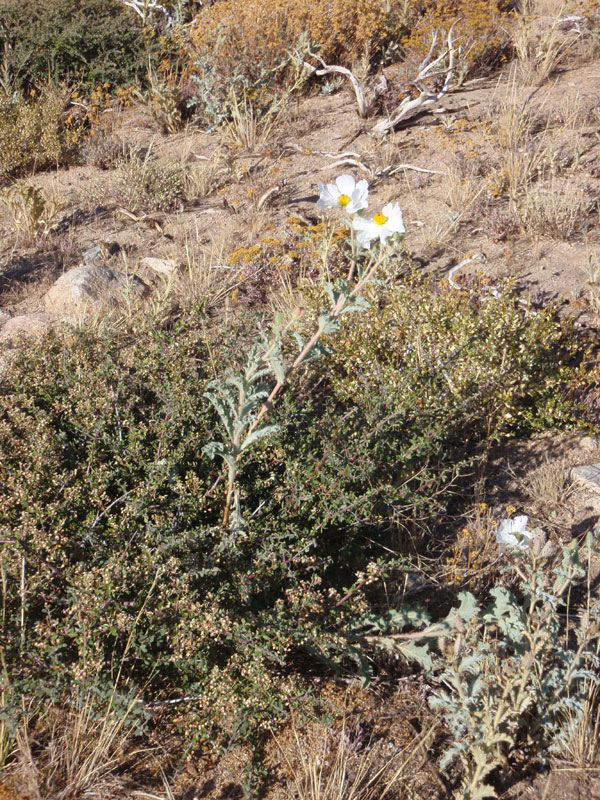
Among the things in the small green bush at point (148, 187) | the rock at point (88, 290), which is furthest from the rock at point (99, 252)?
the small green bush at point (148, 187)

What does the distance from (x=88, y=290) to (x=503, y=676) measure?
3.64m

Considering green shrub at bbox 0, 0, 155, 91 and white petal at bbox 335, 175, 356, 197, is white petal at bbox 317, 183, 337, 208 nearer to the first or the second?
white petal at bbox 335, 175, 356, 197

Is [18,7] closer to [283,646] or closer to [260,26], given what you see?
[260,26]

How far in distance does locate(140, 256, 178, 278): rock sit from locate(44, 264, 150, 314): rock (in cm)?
19

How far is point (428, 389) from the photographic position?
322cm

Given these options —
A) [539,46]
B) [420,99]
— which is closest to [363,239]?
[420,99]

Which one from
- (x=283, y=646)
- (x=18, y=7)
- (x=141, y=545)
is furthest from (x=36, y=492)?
(x=18, y=7)

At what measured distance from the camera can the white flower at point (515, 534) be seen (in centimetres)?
262

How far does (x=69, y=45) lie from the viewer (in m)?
7.61

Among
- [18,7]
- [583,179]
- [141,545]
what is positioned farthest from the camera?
[18,7]

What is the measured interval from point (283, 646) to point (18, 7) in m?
8.85

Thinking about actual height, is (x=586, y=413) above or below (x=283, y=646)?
below

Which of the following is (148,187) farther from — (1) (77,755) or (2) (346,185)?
(1) (77,755)

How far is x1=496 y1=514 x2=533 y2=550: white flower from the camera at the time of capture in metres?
2.62
